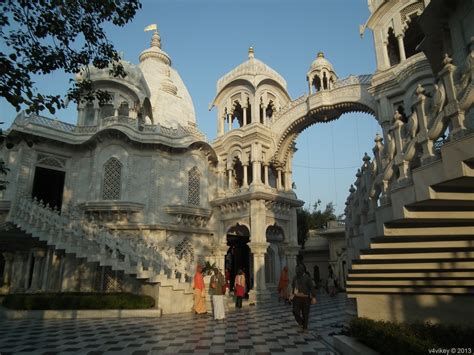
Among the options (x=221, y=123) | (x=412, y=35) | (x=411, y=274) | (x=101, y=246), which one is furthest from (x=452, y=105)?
(x=221, y=123)

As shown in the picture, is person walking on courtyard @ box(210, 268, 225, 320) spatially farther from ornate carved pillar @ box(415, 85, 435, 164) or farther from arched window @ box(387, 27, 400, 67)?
arched window @ box(387, 27, 400, 67)

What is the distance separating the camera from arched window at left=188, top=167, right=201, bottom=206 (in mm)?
20688

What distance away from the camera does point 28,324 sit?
11.0 meters

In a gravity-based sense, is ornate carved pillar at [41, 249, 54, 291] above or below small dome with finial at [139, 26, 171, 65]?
below

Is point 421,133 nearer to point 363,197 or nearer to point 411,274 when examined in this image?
point 363,197

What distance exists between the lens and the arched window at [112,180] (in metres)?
19.2

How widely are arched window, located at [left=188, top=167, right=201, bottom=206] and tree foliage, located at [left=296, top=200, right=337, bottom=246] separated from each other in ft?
43.3

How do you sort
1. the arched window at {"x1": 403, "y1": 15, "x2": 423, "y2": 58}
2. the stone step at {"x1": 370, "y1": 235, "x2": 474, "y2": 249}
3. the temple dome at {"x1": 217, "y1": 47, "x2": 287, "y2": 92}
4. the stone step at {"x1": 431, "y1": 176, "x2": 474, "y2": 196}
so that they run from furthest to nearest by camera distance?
the temple dome at {"x1": 217, "y1": 47, "x2": 287, "y2": 92} → the arched window at {"x1": 403, "y1": 15, "x2": 423, "y2": 58} → the stone step at {"x1": 370, "y1": 235, "x2": 474, "y2": 249} → the stone step at {"x1": 431, "y1": 176, "x2": 474, "y2": 196}

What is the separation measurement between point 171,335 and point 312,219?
105 feet

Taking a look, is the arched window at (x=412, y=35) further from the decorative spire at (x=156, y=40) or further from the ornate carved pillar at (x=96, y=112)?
the decorative spire at (x=156, y=40)

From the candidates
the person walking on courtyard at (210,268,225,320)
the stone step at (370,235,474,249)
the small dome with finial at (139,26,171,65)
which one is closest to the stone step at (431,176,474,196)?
the stone step at (370,235,474,249)

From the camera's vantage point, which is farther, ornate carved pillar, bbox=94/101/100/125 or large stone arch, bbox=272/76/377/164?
ornate carved pillar, bbox=94/101/100/125

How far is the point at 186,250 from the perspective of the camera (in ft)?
65.4

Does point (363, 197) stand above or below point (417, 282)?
above
